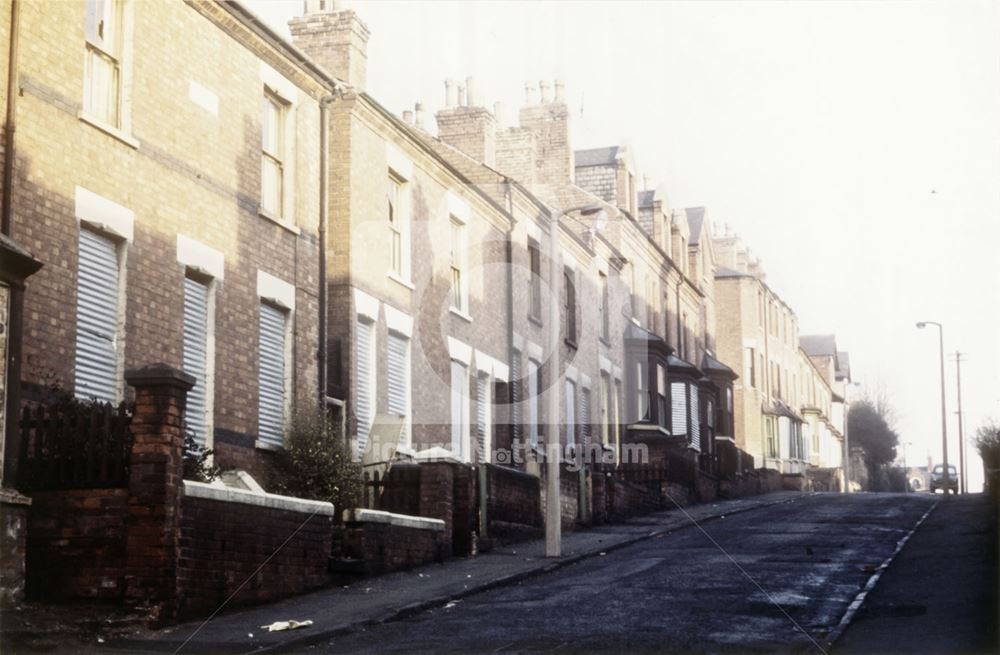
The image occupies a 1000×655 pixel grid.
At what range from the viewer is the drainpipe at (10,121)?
48.4ft

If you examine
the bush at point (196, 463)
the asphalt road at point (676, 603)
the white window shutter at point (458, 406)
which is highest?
the white window shutter at point (458, 406)

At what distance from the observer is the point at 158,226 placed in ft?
58.5

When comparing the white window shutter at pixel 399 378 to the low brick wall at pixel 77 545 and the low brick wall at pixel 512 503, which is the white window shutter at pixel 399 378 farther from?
the low brick wall at pixel 77 545

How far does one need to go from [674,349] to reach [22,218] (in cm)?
3694

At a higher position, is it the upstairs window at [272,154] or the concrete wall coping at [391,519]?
the upstairs window at [272,154]

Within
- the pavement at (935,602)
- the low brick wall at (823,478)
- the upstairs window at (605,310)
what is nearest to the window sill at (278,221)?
the pavement at (935,602)

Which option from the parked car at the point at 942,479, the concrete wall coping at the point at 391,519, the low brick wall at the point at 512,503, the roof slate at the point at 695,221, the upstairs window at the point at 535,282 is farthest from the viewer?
the parked car at the point at 942,479

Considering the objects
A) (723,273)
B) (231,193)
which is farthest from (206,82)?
(723,273)

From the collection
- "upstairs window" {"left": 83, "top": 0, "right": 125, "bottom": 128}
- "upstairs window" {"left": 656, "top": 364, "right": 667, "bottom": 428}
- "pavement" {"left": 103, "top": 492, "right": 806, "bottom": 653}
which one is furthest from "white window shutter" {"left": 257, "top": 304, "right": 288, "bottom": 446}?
"upstairs window" {"left": 656, "top": 364, "right": 667, "bottom": 428}

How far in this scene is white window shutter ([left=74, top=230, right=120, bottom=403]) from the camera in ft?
52.7

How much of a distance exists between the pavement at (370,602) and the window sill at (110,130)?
6055 mm

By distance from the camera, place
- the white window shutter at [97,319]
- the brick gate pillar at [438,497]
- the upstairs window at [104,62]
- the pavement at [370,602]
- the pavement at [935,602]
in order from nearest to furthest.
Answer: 1. the pavement at [935,602]
2. the pavement at [370,602]
3. the white window shutter at [97,319]
4. the upstairs window at [104,62]
5. the brick gate pillar at [438,497]

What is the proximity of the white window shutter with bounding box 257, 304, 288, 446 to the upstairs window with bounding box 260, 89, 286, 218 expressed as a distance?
65.1 inches

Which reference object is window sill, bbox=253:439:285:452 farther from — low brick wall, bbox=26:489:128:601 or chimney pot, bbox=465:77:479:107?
chimney pot, bbox=465:77:479:107
